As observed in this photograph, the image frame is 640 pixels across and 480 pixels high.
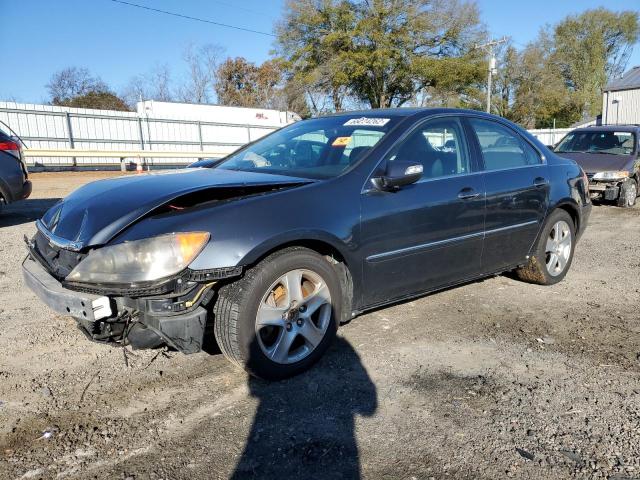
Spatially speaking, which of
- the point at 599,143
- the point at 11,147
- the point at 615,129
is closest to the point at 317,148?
the point at 11,147

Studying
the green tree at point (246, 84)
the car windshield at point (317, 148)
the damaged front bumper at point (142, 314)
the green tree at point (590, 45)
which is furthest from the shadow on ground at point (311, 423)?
the green tree at point (590, 45)

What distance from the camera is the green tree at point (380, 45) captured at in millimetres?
32625

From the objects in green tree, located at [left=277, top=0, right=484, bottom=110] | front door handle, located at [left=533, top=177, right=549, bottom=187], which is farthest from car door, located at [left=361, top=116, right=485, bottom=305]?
green tree, located at [left=277, top=0, right=484, bottom=110]

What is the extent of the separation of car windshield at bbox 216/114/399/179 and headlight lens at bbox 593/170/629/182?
8451mm

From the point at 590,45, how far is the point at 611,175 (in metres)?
55.6

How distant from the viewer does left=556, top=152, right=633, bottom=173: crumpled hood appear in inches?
425

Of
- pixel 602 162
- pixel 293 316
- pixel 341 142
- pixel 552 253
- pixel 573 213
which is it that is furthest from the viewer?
pixel 602 162

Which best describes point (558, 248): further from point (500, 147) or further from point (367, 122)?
point (367, 122)

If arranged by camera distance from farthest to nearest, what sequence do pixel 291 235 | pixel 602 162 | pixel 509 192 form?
1. pixel 602 162
2. pixel 509 192
3. pixel 291 235

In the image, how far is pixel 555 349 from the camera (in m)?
3.68

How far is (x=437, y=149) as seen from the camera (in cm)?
404

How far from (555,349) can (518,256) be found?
47.8 inches

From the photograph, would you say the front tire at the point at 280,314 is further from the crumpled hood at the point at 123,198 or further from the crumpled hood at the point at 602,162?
the crumpled hood at the point at 602,162

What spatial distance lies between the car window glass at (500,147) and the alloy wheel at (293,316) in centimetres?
198
